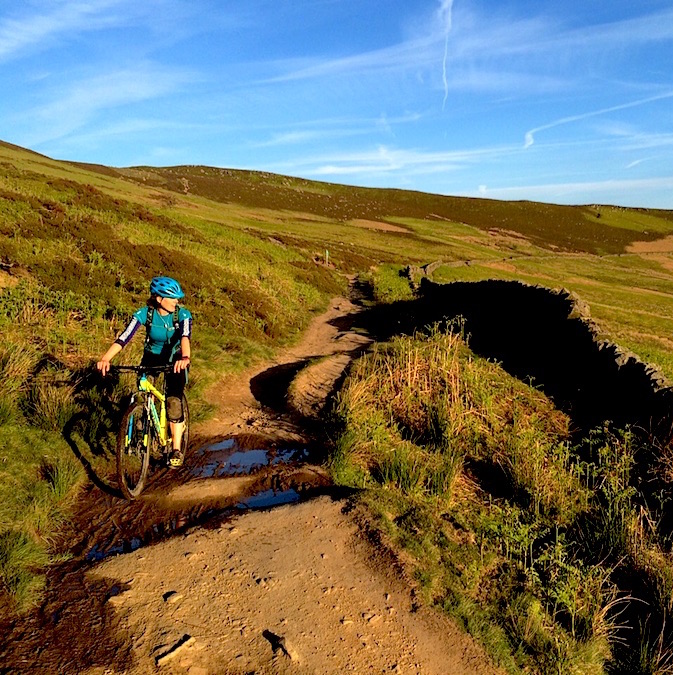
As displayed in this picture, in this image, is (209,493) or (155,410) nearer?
Result: (155,410)

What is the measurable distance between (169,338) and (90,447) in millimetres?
2088

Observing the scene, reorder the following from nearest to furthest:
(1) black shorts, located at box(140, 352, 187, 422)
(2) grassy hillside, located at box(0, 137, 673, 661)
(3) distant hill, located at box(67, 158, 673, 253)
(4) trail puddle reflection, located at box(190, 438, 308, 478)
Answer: (2) grassy hillside, located at box(0, 137, 673, 661), (1) black shorts, located at box(140, 352, 187, 422), (4) trail puddle reflection, located at box(190, 438, 308, 478), (3) distant hill, located at box(67, 158, 673, 253)

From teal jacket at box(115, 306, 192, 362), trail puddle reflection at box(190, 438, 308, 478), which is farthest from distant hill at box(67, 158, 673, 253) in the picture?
teal jacket at box(115, 306, 192, 362)

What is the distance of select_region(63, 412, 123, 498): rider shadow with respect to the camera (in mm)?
6418

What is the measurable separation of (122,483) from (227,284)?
527 inches

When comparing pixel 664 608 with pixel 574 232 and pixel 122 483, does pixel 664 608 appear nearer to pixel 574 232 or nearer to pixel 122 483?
pixel 122 483

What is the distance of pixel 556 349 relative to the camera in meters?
15.0

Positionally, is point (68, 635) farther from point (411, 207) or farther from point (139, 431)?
point (411, 207)

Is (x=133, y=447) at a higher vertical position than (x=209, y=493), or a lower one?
higher

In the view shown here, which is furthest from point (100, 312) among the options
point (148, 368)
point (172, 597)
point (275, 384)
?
point (172, 597)

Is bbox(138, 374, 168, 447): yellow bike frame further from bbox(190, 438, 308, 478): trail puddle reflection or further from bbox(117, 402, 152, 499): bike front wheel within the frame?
bbox(190, 438, 308, 478): trail puddle reflection

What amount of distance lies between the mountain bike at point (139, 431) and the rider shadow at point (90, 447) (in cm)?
28

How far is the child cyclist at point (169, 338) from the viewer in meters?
6.18

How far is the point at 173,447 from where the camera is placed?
275 inches
